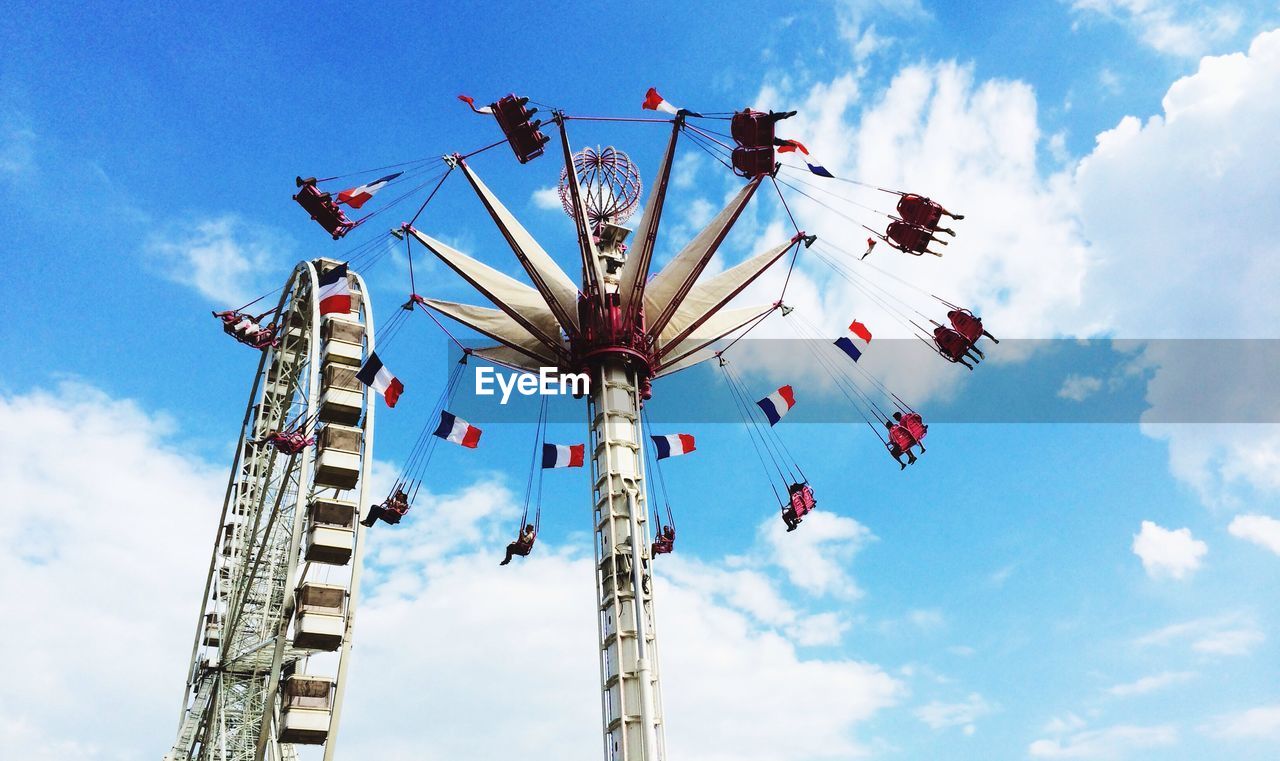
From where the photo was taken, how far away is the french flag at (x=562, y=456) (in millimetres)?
31266

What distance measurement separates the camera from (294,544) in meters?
27.0

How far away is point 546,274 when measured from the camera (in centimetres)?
3331

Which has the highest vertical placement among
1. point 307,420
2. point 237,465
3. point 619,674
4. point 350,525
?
point 237,465

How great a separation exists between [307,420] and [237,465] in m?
Answer: 9.28

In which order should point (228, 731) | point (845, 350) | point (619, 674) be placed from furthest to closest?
point (228, 731) → point (845, 350) → point (619, 674)

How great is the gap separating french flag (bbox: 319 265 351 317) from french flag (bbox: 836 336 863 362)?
1645 cm

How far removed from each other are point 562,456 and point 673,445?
11.5 feet

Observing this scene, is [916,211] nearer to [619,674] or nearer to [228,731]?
[619,674]

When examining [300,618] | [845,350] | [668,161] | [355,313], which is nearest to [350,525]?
[300,618]

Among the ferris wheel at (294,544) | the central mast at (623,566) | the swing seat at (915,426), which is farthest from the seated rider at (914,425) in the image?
the ferris wheel at (294,544)

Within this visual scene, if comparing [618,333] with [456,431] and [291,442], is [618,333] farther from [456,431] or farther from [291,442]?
[291,442]

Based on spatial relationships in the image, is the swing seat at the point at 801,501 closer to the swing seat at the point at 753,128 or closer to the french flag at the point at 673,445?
the french flag at the point at 673,445

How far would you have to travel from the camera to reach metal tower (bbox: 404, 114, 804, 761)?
28016 millimetres

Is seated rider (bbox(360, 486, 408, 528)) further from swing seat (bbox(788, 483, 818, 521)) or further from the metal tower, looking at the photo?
swing seat (bbox(788, 483, 818, 521))
